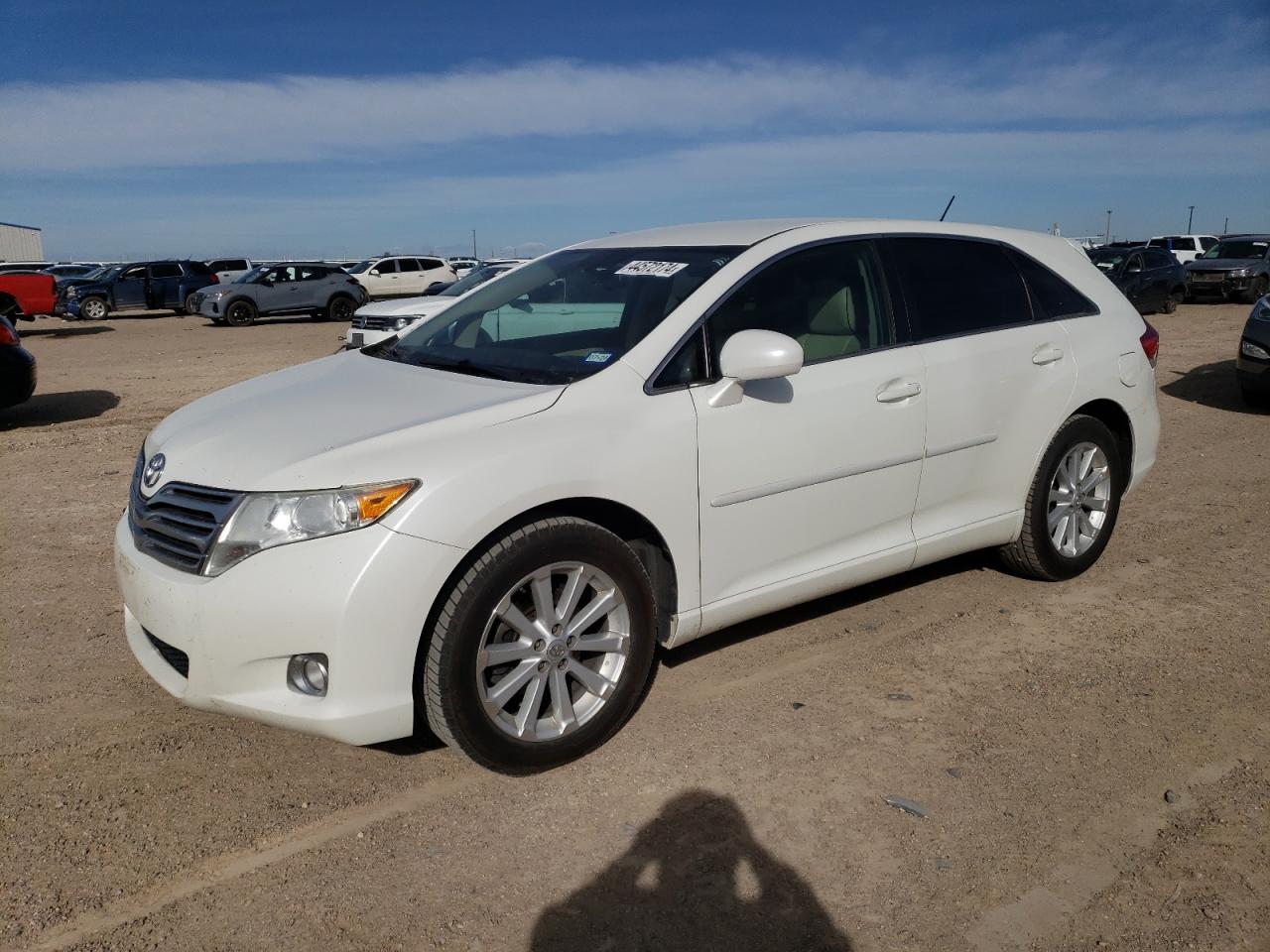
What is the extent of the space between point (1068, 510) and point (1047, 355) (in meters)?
0.79

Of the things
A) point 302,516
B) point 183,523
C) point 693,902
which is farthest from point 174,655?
point 693,902

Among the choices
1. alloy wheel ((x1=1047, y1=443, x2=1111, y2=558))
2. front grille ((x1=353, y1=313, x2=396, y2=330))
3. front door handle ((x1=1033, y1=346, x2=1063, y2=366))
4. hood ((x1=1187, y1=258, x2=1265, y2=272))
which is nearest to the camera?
front door handle ((x1=1033, y1=346, x2=1063, y2=366))

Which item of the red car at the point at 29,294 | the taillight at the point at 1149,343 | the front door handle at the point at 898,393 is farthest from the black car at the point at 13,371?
the red car at the point at 29,294

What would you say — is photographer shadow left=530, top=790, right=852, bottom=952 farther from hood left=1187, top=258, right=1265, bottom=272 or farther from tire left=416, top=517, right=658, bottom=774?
hood left=1187, top=258, right=1265, bottom=272

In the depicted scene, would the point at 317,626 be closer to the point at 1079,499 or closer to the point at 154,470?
the point at 154,470

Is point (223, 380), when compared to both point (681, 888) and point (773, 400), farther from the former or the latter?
point (681, 888)

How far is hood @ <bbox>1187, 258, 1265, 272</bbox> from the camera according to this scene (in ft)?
84.5

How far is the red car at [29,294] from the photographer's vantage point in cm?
1992

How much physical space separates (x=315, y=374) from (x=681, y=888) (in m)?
2.43

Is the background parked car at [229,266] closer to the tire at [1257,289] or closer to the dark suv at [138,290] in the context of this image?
the dark suv at [138,290]

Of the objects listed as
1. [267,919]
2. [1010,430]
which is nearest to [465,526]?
[267,919]

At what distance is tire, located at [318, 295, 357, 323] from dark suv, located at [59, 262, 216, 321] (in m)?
3.61

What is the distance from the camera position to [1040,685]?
3.93 m

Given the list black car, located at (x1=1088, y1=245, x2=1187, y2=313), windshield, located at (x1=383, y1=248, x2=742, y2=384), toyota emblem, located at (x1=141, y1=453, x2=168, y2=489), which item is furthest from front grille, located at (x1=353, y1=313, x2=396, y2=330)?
black car, located at (x1=1088, y1=245, x2=1187, y2=313)
